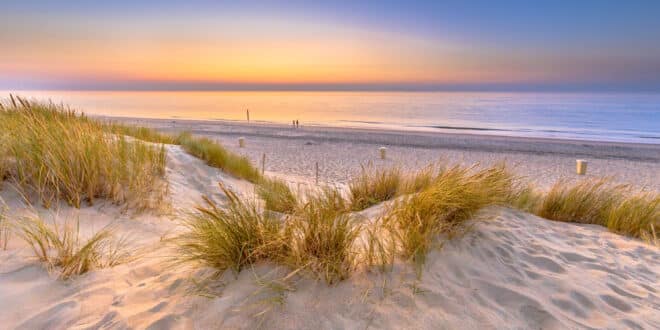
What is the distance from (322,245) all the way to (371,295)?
45 cm

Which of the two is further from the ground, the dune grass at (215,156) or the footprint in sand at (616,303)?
the dune grass at (215,156)

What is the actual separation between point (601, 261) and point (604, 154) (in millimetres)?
16049

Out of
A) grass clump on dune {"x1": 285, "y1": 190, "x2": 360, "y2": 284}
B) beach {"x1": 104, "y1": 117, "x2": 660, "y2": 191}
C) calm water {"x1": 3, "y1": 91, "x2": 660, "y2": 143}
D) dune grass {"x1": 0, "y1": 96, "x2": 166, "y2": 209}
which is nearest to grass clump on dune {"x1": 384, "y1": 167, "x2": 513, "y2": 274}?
grass clump on dune {"x1": 285, "y1": 190, "x2": 360, "y2": 284}

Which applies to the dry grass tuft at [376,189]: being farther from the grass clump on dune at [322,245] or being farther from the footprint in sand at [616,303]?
the footprint in sand at [616,303]

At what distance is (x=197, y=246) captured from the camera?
87.0 inches

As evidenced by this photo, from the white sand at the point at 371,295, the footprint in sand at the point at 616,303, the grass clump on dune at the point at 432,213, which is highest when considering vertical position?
the grass clump on dune at the point at 432,213

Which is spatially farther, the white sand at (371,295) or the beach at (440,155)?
the beach at (440,155)

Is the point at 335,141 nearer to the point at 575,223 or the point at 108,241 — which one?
the point at 575,223

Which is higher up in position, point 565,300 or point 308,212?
point 308,212

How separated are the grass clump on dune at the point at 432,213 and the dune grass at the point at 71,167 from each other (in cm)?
290

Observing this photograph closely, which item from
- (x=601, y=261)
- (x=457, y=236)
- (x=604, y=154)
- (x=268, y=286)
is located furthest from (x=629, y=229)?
(x=604, y=154)

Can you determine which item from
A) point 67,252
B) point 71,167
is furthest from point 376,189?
point 71,167

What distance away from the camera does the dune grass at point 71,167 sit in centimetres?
317

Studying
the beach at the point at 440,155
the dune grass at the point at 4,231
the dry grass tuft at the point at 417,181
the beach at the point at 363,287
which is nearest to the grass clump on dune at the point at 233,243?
the beach at the point at 363,287
